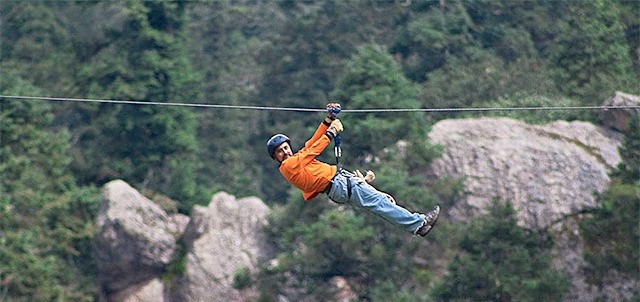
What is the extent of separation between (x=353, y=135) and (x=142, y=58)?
1124cm

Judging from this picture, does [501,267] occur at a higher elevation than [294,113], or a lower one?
higher

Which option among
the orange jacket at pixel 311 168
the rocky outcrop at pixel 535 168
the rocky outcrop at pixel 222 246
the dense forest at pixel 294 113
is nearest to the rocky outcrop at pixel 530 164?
the rocky outcrop at pixel 535 168

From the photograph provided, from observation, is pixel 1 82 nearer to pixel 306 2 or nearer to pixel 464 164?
pixel 464 164

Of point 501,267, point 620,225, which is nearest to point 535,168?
point 620,225

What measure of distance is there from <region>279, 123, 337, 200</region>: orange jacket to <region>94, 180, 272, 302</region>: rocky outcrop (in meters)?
18.2

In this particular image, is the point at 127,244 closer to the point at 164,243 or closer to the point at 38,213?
the point at 164,243

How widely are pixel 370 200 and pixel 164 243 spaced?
794 inches

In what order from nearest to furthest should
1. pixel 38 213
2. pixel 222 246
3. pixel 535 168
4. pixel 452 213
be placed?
pixel 452 213, pixel 535 168, pixel 222 246, pixel 38 213

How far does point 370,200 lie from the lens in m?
13.6

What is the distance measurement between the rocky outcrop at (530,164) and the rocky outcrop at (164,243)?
14.8ft

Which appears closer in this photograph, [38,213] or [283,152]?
[283,152]

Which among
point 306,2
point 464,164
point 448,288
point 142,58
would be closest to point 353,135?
point 464,164

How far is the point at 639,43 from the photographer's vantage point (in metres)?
40.0

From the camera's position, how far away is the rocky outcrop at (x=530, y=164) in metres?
29.6
